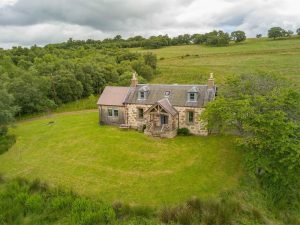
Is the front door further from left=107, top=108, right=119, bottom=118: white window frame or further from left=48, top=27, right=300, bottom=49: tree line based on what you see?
left=48, top=27, right=300, bottom=49: tree line

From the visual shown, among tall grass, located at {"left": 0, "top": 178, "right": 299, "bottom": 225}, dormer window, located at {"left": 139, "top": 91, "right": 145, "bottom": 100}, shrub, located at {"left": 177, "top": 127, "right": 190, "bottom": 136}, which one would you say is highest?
dormer window, located at {"left": 139, "top": 91, "right": 145, "bottom": 100}

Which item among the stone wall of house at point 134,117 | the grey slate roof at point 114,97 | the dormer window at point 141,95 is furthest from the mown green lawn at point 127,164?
the dormer window at point 141,95

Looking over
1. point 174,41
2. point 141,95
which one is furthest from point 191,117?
point 174,41

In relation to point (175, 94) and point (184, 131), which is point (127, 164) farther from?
point (175, 94)

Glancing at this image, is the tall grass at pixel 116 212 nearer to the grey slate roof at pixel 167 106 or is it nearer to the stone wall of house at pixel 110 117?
the grey slate roof at pixel 167 106

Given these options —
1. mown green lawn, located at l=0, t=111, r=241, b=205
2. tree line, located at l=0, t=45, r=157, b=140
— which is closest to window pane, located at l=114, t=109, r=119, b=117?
mown green lawn, located at l=0, t=111, r=241, b=205

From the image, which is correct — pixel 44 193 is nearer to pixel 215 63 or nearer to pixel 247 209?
pixel 247 209
